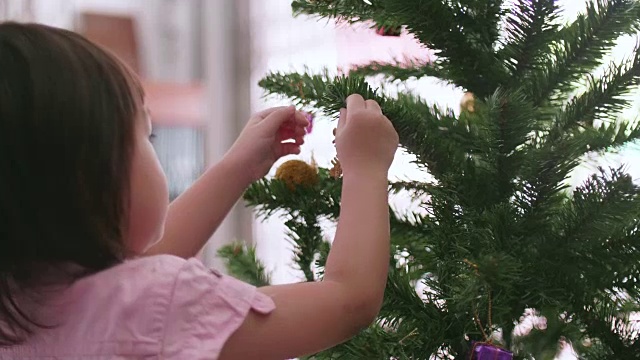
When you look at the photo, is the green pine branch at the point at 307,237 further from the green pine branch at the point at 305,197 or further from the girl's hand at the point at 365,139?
the girl's hand at the point at 365,139

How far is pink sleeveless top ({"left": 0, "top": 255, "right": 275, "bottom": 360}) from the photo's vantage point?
1.56 feet

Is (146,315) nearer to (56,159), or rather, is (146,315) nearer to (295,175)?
(56,159)

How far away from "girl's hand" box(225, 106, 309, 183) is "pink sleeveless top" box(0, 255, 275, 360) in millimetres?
212

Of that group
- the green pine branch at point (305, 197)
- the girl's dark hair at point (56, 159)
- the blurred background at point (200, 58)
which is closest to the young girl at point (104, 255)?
the girl's dark hair at point (56, 159)

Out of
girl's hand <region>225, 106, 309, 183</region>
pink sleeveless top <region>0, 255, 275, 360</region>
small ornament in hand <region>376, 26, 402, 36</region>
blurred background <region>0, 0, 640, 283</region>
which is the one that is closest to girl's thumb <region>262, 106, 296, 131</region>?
girl's hand <region>225, 106, 309, 183</region>

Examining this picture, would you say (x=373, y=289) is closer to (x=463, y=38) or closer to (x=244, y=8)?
(x=463, y=38)

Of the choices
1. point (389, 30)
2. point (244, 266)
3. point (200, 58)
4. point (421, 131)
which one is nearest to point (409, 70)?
point (389, 30)

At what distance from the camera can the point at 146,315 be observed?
48cm

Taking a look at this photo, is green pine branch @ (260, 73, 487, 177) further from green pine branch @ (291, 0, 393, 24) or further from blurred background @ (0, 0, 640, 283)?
blurred background @ (0, 0, 640, 283)

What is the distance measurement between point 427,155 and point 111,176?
0.25 m

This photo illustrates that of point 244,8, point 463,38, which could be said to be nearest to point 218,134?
point 244,8

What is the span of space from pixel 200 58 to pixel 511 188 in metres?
1.23

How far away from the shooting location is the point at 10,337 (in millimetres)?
502

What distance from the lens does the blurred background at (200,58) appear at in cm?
152
